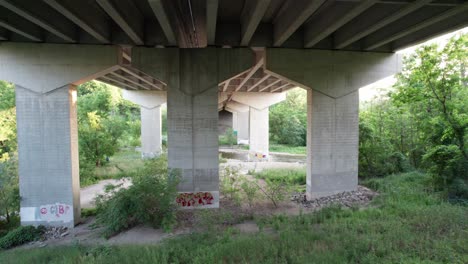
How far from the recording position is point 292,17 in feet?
27.0

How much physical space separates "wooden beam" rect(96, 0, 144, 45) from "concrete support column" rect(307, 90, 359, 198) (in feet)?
26.7

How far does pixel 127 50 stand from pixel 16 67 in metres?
4.69

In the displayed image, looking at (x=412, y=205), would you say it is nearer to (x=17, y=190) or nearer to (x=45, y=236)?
(x=45, y=236)

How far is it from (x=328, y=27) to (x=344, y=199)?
7.73 meters

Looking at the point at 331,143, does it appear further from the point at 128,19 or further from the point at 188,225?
the point at 128,19

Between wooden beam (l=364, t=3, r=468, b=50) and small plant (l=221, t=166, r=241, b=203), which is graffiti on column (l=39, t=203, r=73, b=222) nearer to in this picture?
small plant (l=221, t=166, r=241, b=203)

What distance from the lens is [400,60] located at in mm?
11969

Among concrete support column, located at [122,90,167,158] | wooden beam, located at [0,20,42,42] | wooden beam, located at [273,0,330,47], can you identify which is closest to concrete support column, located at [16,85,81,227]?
wooden beam, located at [0,20,42,42]

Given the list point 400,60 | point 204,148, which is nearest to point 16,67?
point 204,148

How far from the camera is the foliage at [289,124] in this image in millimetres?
41094

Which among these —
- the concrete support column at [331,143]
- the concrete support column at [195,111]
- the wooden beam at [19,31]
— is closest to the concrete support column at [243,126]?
the concrete support column at [331,143]

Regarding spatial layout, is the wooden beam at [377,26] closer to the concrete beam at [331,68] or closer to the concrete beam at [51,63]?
the concrete beam at [331,68]

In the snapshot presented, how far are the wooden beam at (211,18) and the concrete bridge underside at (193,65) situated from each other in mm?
111

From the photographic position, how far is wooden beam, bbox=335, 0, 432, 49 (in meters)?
6.77
